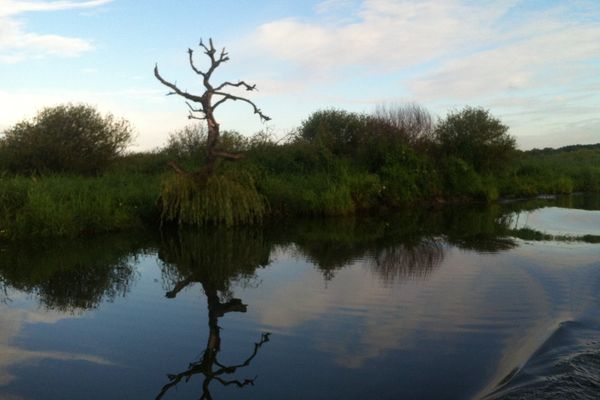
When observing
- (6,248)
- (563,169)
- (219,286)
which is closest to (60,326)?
(219,286)

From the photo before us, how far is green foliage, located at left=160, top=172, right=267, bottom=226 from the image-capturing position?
679 inches

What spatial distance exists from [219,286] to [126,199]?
8.52 meters

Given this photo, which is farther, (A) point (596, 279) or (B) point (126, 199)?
(B) point (126, 199)

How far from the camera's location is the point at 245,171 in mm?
19031

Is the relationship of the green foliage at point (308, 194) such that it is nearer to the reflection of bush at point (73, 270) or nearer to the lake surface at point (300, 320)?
the lake surface at point (300, 320)

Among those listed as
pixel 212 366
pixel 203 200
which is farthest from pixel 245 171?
pixel 212 366

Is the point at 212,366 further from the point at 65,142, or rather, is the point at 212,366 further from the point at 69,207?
the point at 65,142

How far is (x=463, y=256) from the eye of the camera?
1326 cm

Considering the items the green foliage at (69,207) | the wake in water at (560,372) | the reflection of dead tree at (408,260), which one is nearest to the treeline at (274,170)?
the green foliage at (69,207)

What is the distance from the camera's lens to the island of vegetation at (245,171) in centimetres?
1664

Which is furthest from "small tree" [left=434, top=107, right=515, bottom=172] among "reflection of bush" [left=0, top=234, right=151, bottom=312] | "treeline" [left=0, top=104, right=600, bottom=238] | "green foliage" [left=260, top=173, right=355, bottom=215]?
"reflection of bush" [left=0, top=234, right=151, bottom=312]

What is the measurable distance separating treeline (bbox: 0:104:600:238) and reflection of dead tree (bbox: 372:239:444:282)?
5.86 meters

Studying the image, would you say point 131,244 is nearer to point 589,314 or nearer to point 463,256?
point 463,256

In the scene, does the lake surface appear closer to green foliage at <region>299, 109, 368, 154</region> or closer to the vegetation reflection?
the vegetation reflection
